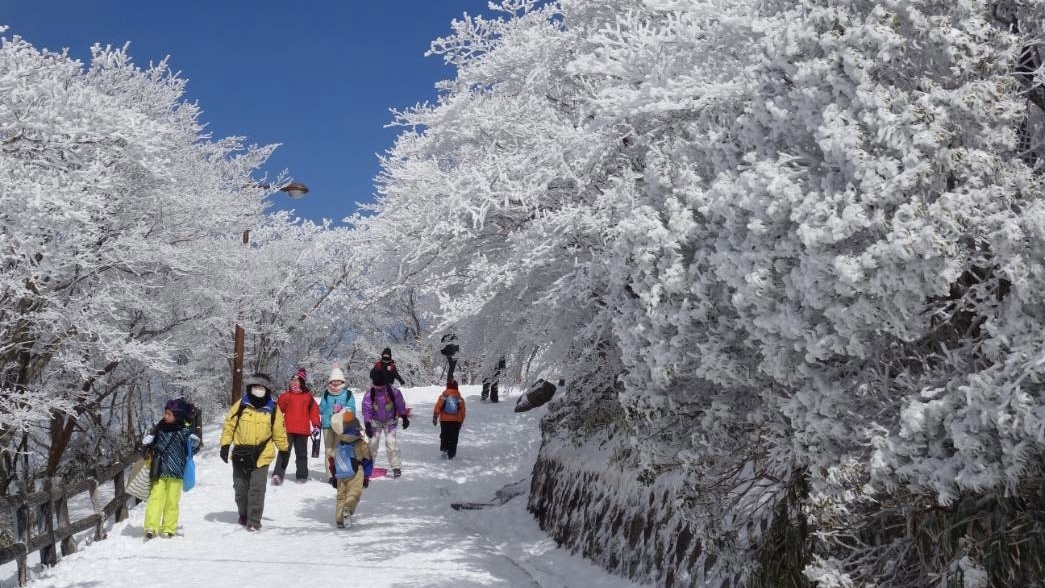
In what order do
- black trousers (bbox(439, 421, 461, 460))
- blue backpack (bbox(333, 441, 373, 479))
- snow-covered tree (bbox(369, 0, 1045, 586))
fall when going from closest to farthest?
snow-covered tree (bbox(369, 0, 1045, 586)) < blue backpack (bbox(333, 441, 373, 479)) < black trousers (bbox(439, 421, 461, 460))

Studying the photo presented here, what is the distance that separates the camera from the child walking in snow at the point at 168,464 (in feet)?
31.9

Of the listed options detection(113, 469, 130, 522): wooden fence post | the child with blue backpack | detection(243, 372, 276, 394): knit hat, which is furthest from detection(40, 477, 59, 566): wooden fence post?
the child with blue backpack

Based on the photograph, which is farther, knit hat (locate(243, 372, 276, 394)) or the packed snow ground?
knit hat (locate(243, 372, 276, 394))

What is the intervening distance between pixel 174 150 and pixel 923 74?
1682 cm

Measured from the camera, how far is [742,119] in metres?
5.54

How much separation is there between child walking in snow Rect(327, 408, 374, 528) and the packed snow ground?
29 centimetres

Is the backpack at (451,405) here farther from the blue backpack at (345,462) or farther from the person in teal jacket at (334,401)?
the blue backpack at (345,462)

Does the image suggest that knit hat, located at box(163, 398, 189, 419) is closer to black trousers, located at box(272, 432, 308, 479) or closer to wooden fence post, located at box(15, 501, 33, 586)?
wooden fence post, located at box(15, 501, 33, 586)

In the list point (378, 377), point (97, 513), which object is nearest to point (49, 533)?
point (97, 513)

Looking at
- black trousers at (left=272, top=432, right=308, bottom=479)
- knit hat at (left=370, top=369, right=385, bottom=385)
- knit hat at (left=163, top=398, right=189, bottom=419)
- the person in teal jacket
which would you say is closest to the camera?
knit hat at (left=163, top=398, right=189, bottom=419)

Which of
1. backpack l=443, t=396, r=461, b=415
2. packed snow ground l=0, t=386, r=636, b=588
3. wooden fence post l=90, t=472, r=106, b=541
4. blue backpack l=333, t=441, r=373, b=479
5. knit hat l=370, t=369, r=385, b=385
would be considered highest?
knit hat l=370, t=369, r=385, b=385

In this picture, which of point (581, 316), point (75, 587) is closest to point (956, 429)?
point (581, 316)

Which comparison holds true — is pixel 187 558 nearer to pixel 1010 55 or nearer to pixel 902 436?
pixel 902 436

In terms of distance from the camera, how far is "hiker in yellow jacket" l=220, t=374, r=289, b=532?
10422mm
